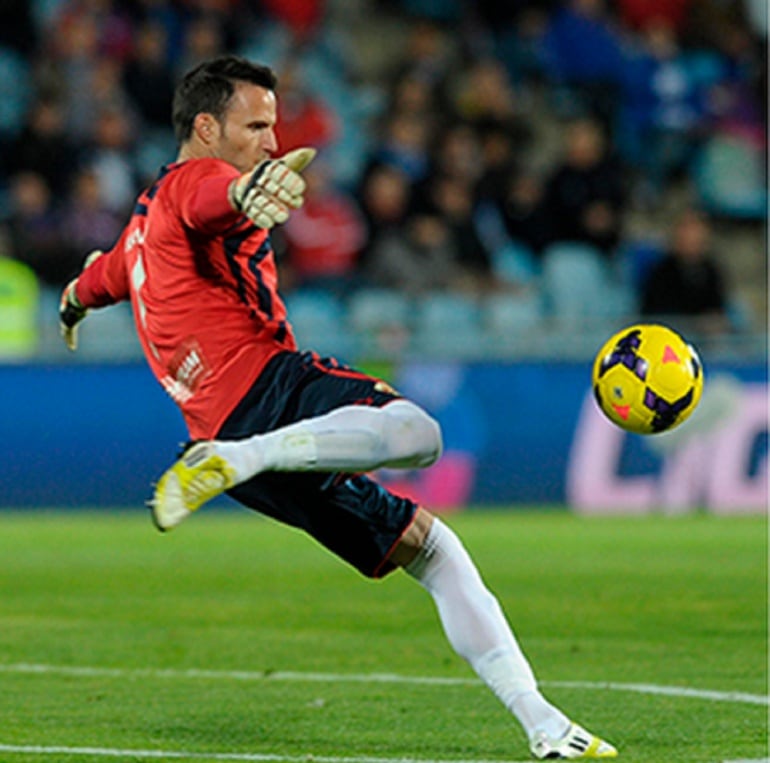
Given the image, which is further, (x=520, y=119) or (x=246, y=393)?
(x=520, y=119)

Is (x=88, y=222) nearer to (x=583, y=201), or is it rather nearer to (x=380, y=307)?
(x=380, y=307)

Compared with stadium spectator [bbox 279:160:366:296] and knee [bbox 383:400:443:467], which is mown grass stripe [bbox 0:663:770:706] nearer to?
knee [bbox 383:400:443:467]

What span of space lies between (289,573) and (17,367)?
4.32 meters

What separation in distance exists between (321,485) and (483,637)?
0.69 metres

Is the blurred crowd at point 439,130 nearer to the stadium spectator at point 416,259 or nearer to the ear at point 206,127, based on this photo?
the stadium spectator at point 416,259

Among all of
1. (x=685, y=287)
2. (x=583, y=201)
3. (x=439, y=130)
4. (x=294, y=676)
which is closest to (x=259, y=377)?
(x=294, y=676)

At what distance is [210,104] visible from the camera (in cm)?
580

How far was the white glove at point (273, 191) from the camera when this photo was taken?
4805mm

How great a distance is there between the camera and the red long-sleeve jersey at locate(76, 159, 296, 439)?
567 cm

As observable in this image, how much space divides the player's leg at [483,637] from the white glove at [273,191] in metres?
1.37

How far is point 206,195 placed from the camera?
17.2ft

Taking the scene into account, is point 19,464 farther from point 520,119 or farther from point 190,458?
point 190,458

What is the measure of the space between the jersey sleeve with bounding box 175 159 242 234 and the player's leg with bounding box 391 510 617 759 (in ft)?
3.88

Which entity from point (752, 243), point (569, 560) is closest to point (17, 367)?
point (569, 560)
